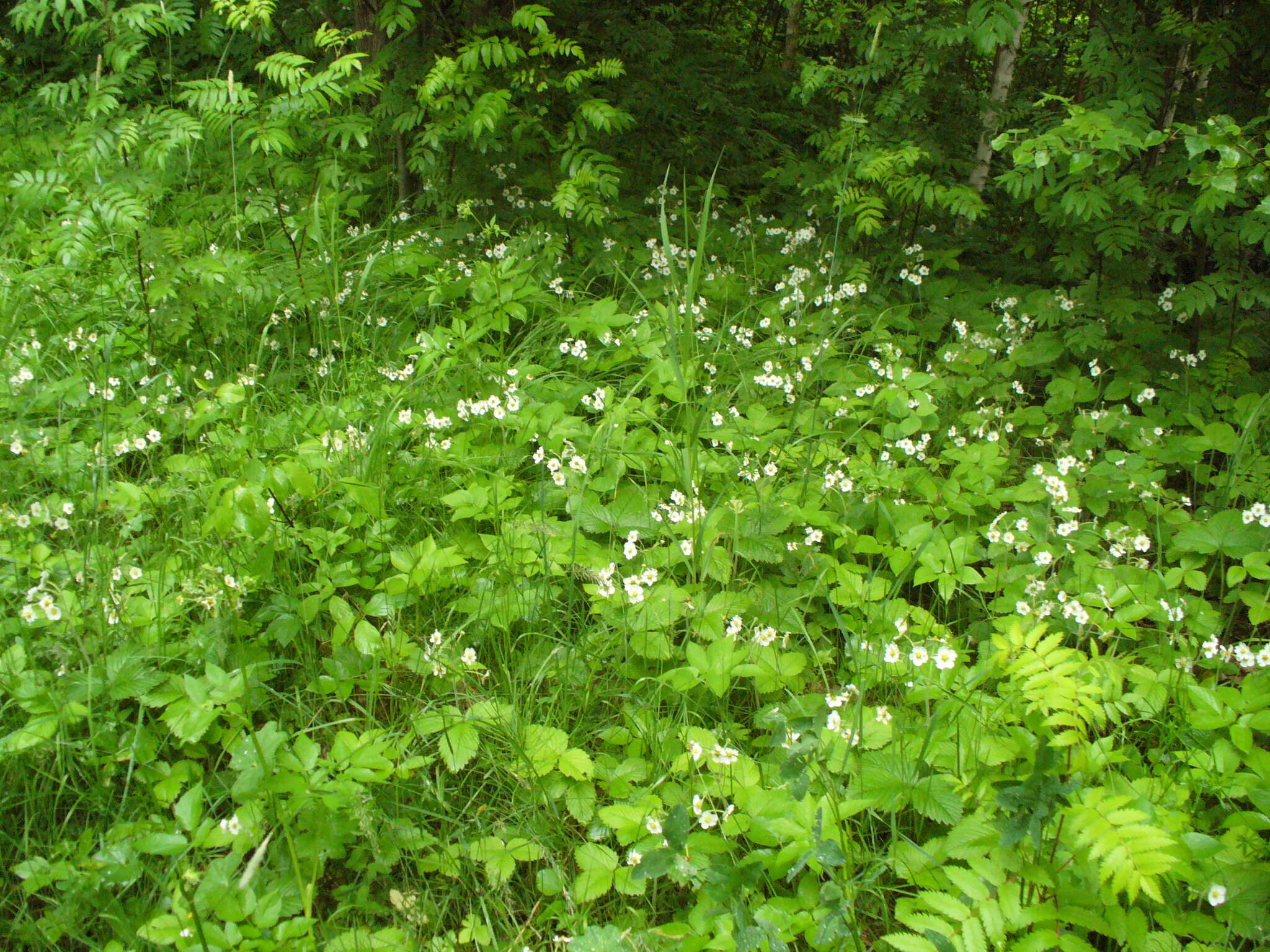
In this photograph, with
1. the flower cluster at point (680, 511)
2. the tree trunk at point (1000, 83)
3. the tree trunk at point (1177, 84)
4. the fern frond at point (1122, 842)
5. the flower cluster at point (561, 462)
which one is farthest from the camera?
the tree trunk at point (1000, 83)

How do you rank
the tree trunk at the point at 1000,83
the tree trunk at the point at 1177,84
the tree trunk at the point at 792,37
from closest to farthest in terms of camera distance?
1. the tree trunk at the point at 1177,84
2. the tree trunk at the point at 1000,83
3. the tree trunk at the point at 792,37

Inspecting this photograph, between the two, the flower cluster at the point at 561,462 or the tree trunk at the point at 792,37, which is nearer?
the flower cluster at the point at 561,462

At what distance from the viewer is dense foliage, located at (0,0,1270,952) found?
64.6 inches

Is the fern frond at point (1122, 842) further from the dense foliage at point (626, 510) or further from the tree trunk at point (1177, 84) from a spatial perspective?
the tree trunk at point (1177, 84)

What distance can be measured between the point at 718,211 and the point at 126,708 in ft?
13.5

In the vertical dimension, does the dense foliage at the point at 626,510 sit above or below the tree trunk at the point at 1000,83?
below

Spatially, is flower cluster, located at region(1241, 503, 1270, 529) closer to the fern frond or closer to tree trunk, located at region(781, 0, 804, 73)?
the fern frond

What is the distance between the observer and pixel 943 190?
3666 millimetres

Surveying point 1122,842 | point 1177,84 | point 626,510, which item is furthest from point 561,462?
point 1177,84

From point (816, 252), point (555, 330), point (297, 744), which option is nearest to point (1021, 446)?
point (816, 252)

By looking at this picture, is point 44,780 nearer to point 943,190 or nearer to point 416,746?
point 416,746

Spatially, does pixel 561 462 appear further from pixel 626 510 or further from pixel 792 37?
pixel 792 37

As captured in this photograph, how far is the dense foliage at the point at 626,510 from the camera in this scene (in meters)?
1.64

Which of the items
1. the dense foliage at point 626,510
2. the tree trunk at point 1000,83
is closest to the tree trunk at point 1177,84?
the dense foliage at point 626,510
